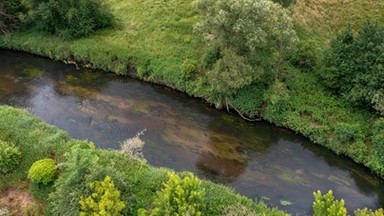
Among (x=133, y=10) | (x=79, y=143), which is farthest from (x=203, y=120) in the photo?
(x=133, y=10)

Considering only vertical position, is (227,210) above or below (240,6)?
below

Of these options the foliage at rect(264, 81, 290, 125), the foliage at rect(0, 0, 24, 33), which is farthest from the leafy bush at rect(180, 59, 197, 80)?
the foliage at rect(0, 0, 24, 33)

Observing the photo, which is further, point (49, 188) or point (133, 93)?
point (133, 93)

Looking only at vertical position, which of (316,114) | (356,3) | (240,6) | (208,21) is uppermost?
(356,3)

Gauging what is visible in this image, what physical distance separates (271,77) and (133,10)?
66.0 ft

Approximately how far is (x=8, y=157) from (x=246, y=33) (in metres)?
20.0

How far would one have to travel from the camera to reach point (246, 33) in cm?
3086

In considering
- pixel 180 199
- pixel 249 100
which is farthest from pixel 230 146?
pixel 180 199

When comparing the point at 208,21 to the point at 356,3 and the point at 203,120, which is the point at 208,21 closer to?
the point at 203,120

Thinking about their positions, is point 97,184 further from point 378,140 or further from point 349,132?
point 378,140

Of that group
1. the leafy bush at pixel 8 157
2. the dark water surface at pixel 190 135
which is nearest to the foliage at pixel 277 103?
the dark water surface at pixel 190 135

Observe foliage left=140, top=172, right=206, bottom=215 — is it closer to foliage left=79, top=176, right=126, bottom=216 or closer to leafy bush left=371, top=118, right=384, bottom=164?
foliage left=79, top=176, right=126, bottom=216

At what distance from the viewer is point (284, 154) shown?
30938 millimetres

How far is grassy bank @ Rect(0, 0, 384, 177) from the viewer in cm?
3155
